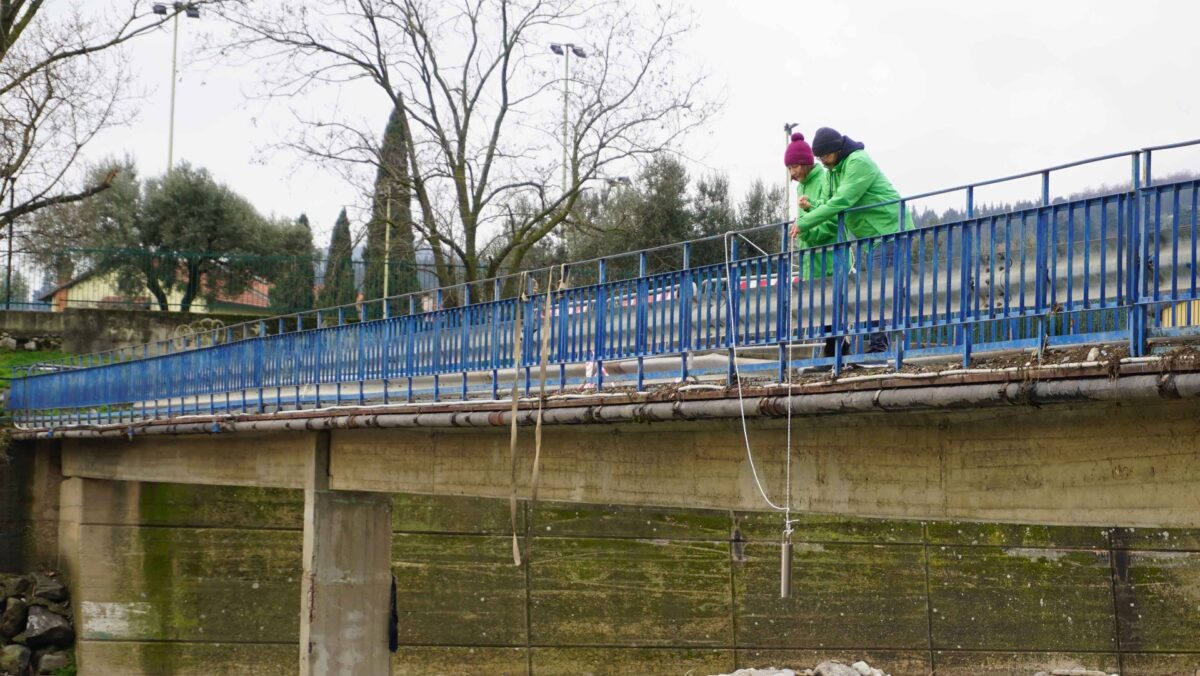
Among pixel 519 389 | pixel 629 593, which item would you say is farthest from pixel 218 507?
pixel 519 389

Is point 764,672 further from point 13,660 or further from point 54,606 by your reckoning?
point 13,660

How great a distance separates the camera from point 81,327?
30.8 metres

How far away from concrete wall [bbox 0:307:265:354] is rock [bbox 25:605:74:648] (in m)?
10.5

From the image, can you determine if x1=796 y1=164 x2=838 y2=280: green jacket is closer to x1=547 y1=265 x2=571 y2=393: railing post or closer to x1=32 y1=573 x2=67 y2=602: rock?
x1=547 y1=265 x2=571 y2=393: railing post

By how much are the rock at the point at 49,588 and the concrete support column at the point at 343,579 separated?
30.3 feet

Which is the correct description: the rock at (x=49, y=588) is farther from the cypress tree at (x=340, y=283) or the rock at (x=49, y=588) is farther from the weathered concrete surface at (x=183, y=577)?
the cypress tree at (x=340, y=283)

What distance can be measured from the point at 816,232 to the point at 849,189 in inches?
17.4

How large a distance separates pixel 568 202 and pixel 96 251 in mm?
14125

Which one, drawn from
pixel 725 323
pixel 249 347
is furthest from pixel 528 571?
pixel 725 323

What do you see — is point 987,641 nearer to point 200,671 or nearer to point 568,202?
point 568,202

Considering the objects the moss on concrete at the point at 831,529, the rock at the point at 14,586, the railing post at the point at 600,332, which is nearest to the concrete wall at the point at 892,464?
the railing post at the point at 600,332

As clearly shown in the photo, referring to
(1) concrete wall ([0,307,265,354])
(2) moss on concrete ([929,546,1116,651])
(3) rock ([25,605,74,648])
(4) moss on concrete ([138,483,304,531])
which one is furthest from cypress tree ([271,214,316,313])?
(2) moss on concrete ([929,546,1116,651])

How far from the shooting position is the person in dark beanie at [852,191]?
8.86 metres

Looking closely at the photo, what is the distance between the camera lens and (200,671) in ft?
72.1
